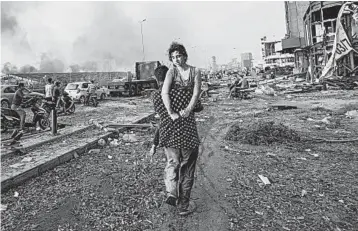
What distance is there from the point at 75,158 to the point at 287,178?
12.4 feet

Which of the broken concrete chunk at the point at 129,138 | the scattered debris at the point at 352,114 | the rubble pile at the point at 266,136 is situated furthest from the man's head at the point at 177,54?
the scattered debris at the point at 352,114

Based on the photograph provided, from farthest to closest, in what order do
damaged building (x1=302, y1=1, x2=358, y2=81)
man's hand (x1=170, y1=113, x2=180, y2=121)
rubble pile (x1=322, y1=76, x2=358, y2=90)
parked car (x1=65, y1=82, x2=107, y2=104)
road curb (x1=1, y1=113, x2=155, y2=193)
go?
damaged building (x1=302, y1=1, x2=358, y2=81), parked car (x1=65, y1=82, x2=107, y2=104), rubble pile (x1=322, y1=76, x2=358, y2=90), road curb (x1=1, y1=113, x2=155, y2=193), man's hand (x1=170, y1=113, x2=180, y2=121)

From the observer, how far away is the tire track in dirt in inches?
106

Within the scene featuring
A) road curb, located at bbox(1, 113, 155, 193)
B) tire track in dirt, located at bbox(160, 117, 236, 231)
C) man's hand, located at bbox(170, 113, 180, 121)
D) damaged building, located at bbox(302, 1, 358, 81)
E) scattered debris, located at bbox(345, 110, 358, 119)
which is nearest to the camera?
tire track in dirt, located at bbox(160, 117, 236, 231)

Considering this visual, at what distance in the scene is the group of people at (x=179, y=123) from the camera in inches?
112

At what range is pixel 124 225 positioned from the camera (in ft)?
9.01

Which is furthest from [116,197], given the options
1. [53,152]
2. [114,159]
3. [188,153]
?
[53,152]

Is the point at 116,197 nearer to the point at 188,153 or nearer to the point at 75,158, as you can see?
the point at 188,153

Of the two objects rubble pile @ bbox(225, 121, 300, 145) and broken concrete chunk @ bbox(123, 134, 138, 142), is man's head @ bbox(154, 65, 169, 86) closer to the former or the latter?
rubble pile @ bbox(225, 121, 300, 145)

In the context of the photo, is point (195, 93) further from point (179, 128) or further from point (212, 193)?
point (212, 193)

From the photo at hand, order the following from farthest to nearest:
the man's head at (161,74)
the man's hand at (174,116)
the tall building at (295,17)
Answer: the tall building at (295,17), the man's head at (161,74), the man's hand at (174,116)

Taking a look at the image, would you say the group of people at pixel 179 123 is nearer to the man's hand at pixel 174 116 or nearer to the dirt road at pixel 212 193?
the man's hand at pixel 174 116

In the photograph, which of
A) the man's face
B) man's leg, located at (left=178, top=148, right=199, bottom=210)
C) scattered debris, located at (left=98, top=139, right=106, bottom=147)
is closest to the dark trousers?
man's leg, located at (left=178, top=148, right=199, bottom=210)

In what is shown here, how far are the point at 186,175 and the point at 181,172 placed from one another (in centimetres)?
6
